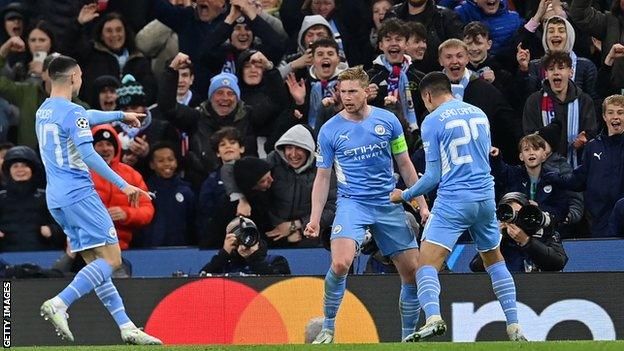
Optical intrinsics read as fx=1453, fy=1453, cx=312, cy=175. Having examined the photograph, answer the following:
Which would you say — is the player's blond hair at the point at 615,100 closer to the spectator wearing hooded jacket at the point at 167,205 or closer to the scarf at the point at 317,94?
the scarf at the point at 317,94

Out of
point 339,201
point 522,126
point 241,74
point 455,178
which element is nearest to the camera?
point 455,178

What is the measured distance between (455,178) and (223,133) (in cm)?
474

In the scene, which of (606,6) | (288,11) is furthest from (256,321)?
(606,6)

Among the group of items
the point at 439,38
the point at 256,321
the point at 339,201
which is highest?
the point at 439,38

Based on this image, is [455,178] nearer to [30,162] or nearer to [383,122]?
[383,122]

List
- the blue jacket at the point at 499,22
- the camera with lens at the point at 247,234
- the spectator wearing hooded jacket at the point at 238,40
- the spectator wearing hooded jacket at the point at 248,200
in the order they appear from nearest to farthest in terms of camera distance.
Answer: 1. the camera with lens at the point at 247,234
2. the spectator wearing hooded jacket at the point at 248,200
3. the blue jacket at the point at 499,22
4. the spectator wearing hooded jacket at the point at 238,40

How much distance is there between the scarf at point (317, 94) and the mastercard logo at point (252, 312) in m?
3.14

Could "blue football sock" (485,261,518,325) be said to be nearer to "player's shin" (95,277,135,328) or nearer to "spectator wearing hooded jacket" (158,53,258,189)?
"player's shin" (95,277,135,328)

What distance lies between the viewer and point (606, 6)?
17.8 meters

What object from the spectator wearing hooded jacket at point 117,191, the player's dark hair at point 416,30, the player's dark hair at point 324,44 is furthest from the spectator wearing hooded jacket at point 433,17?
the spectator wearing hooded jacket at point 117,191

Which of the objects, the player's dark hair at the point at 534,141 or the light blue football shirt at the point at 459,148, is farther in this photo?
the player's dark hair at the point at 534,141

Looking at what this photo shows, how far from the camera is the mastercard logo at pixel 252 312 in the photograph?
13828 mm

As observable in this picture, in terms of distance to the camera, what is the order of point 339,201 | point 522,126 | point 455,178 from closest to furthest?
1. point 455,178
2. point 339,201
3. point 522,126

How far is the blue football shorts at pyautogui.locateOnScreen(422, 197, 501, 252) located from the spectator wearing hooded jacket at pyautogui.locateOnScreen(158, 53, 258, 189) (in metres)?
5.02
